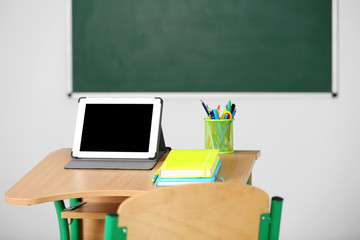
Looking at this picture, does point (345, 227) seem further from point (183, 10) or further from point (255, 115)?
point (183, 10)

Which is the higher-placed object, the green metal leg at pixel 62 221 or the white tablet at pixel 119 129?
the white tablet at pixel 119 129

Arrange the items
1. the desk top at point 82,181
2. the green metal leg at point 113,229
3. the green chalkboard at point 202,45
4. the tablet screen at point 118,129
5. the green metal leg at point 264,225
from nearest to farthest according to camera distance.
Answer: the green metal leg at point 113,229 < the green metal leg at point 264,225 < the desk top at point 82,181 < the tablet screen at point 118,129 < the green chalkboard at point 202,45

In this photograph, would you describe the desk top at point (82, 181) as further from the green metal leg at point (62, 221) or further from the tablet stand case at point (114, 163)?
the green metal leg at point (62, 221)

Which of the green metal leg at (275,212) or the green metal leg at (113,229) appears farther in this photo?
the green metal leg at (275,212)

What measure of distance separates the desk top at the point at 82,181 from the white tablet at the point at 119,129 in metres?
0.09

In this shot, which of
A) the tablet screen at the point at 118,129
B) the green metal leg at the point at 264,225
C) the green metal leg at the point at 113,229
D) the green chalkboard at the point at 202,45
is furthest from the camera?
the green chalkboard at the point at 202,45

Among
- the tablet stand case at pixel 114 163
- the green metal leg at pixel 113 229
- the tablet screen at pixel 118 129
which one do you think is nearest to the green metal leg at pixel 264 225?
the green metal leg at pixel 113 229

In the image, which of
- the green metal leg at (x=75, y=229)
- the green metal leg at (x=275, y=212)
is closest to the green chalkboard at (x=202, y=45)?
the green metal leg at (x=75, y=229)

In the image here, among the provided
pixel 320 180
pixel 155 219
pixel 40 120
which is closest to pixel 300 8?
pixel 320 180

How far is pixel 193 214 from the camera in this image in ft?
3.13

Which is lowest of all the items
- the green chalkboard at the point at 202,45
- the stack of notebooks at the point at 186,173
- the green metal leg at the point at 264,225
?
the green metal leg at the point at 264,225

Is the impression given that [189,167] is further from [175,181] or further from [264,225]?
[264,225]

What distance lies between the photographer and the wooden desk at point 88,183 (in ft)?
4.49

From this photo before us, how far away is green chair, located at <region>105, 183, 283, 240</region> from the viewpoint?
902 millimetres
